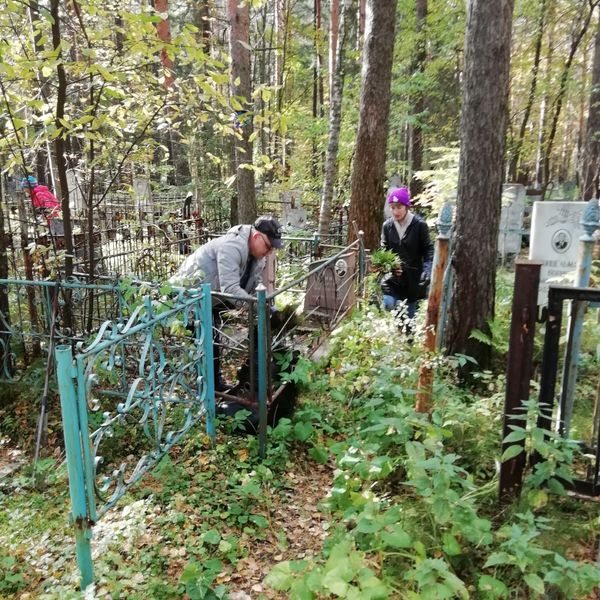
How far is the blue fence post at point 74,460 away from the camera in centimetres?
223

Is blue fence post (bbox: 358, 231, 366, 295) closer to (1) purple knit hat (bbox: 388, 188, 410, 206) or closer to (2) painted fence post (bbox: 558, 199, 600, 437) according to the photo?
(1) purple knit hat (bbox: 388, 188, 410, 206)

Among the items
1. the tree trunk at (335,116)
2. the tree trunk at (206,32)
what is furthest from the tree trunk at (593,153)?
the tree trunk at (206,32)

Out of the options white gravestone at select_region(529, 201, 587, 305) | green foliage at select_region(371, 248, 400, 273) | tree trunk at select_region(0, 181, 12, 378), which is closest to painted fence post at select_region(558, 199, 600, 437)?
green foliage at select_region(371, 248, 400, 273)

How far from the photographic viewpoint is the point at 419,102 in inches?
595

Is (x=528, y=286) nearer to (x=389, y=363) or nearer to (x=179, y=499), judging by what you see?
(x=389, y=363)

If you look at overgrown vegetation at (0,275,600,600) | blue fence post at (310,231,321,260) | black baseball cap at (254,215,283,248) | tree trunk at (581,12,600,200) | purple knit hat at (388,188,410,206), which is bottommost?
overgrown vegetation at (0,275,600,600)

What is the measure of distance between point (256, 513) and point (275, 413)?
3.25ft

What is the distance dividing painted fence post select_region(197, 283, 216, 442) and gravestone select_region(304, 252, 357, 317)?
92.4 inches

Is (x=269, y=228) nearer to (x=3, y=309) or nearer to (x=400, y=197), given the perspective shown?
(x=400, y=197)

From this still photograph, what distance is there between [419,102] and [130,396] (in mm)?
14704

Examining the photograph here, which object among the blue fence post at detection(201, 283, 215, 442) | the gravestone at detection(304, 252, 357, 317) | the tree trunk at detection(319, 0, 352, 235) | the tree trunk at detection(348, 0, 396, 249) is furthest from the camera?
the tree trunk at detection(319, 0, 352, 235)

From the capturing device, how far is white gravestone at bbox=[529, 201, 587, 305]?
5.55 meters

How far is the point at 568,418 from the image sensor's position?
103 inches

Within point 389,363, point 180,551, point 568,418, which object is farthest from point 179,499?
point 568,418
